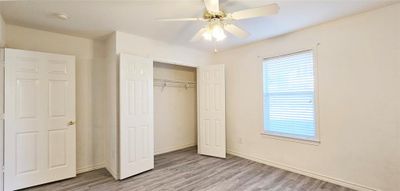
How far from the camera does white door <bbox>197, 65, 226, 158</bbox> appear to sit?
13.7 ft

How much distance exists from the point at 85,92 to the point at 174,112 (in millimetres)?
2013

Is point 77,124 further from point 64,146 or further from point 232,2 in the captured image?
point 232,2

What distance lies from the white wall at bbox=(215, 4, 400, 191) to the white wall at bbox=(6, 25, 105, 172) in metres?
3.28

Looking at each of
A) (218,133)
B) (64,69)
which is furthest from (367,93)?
(64,69)

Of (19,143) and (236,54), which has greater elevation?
(236,54)

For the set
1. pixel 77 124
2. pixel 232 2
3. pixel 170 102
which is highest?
pixel 232 2

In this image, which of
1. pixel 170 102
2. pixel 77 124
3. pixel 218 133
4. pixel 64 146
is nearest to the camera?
pixel 64 146

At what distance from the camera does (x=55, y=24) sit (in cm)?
288

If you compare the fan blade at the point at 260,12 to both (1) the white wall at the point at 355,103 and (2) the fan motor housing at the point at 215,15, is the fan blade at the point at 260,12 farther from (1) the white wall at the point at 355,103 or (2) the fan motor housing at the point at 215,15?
(1) the white wall at the point at 355,103

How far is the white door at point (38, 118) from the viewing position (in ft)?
8.95

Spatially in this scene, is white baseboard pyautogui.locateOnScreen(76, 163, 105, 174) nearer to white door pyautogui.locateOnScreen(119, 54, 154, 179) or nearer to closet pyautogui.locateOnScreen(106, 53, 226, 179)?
closet pyautogui.locateOnScreen(106, 53, 226, 179)

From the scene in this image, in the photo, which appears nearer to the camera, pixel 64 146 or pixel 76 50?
pixel 64 146

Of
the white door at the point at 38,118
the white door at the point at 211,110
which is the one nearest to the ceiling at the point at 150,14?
the white door at the point at 38,118

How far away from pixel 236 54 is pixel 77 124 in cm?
340
